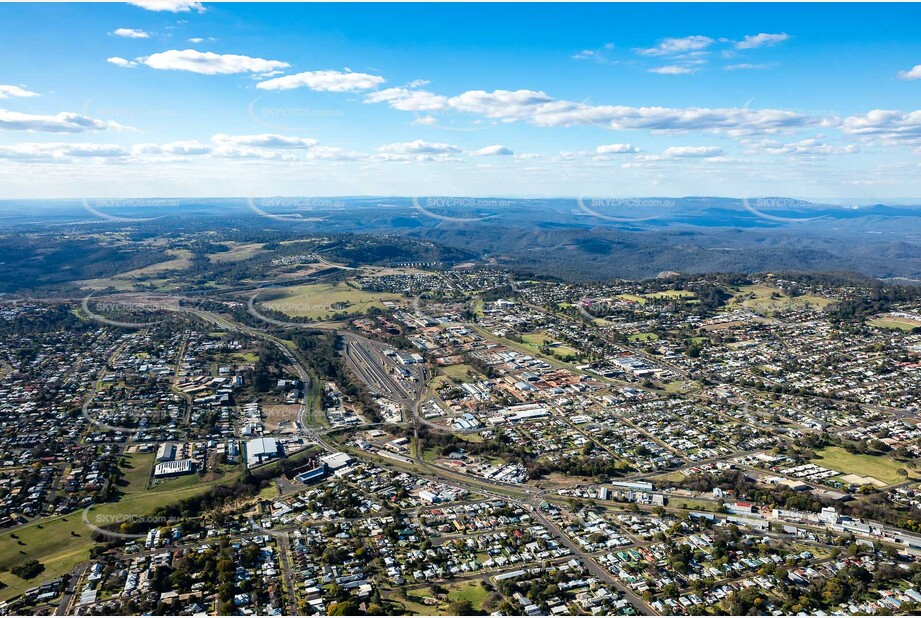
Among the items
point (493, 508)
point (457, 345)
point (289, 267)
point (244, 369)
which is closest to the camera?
point (493, 508)

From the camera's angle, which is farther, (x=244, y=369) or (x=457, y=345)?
(x=457, y=345)

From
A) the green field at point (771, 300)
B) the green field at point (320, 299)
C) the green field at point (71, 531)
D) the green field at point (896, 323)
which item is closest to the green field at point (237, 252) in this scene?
the green field at point (320, 299)

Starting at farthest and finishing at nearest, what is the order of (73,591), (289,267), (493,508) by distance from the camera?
(289,267)
(493,508)
(73,591)

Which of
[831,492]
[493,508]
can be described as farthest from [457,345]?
[831,492]

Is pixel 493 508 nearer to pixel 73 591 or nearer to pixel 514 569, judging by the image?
pixel 514 569

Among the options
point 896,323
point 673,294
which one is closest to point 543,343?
point 673,294

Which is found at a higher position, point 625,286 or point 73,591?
point 625,286

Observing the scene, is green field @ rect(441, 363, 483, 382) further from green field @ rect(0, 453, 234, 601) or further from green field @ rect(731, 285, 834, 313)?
green field @ rect(731, 285, 834, 313)

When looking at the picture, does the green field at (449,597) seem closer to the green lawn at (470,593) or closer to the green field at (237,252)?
the green lawn at (470,593)
